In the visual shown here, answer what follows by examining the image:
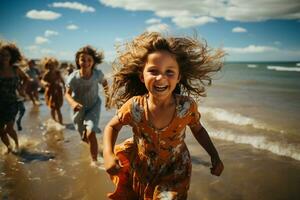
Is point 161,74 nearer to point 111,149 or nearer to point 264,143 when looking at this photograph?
point 111,149

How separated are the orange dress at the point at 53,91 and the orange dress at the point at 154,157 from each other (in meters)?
7.54

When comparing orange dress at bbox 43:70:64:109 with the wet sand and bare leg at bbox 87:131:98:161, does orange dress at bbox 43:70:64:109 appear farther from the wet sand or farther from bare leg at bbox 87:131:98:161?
bare leg at bbox 87:131:98:161

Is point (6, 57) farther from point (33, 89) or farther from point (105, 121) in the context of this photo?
point (33, 89)

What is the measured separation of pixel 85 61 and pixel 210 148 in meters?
3.64

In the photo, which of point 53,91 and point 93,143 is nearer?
point 93,143

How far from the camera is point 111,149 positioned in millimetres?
2680

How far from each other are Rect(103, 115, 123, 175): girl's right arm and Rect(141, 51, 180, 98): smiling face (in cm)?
43

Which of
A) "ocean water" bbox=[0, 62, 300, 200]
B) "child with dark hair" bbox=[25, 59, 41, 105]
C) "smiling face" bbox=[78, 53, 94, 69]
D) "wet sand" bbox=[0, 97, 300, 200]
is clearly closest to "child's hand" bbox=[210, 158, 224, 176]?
"ocean water" bbox=[0, 62, 300, 200]

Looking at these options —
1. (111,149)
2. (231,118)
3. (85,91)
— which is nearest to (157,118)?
(111,149)

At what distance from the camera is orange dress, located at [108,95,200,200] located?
2734mm

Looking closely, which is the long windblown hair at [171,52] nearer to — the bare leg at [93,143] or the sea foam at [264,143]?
the bare leg at [93,143]

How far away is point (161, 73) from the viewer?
273cm

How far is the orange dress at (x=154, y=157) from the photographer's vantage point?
2.73 meters

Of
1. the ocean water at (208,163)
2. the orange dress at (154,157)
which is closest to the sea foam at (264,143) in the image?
the ocean water at (208,163)
